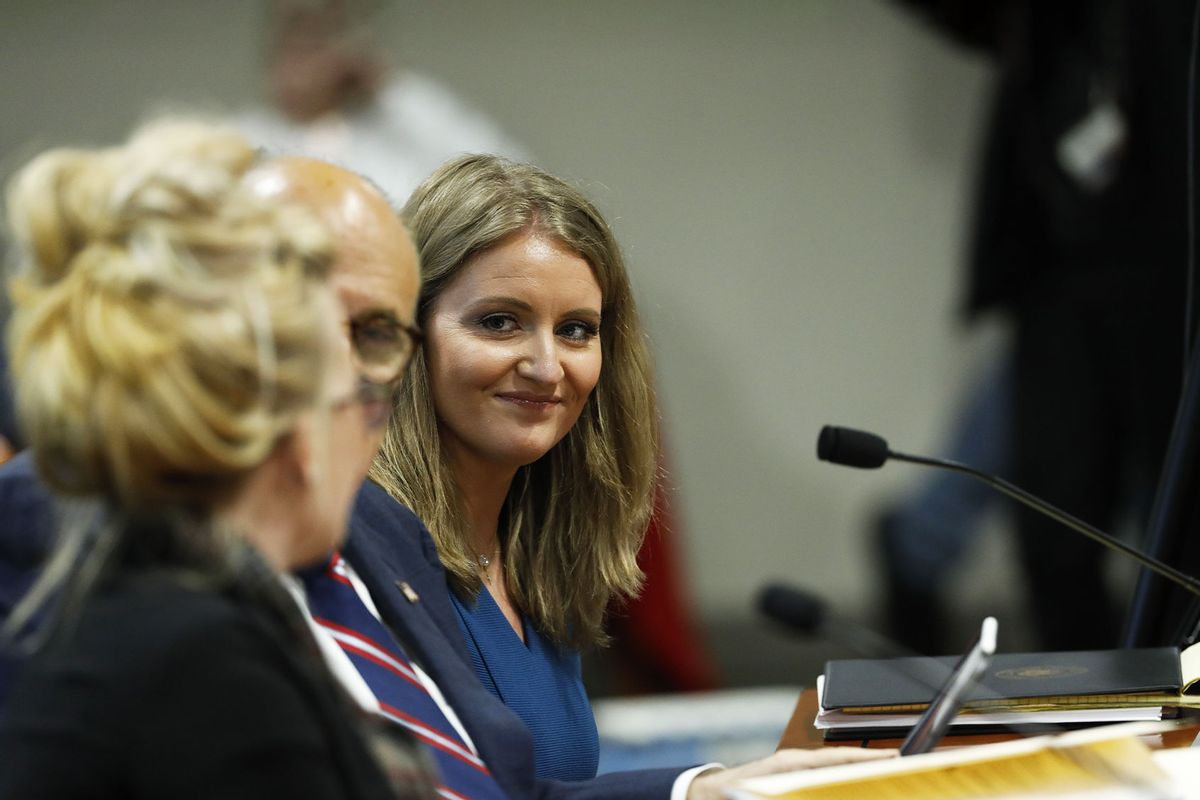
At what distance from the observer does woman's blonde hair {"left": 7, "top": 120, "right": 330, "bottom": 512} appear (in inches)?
39.6

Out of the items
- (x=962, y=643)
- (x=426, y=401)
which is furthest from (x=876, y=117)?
(x=426, y=401)

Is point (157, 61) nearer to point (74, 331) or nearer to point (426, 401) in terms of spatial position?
point (426, 401)

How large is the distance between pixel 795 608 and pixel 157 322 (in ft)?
3.71

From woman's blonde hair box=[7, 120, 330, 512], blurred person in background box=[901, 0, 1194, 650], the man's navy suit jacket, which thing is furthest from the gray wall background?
woman's blonde hair box=[7, 120, 330, 512]

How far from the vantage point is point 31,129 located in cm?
530

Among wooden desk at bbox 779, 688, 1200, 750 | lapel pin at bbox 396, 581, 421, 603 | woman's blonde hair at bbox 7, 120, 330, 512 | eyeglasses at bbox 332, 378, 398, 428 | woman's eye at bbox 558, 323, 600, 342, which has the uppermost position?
woman's blonde hair at bbox 7, 120, 330, 512

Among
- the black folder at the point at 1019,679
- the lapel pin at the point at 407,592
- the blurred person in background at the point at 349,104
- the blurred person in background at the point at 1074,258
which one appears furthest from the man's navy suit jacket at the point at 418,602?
the blurred person in background at the point at 349,104

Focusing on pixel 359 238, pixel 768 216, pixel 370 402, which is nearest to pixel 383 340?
pixel 359 238

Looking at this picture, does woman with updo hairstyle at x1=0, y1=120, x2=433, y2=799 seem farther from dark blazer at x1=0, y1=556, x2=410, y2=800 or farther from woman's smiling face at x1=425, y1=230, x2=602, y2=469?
woman's smiling face at x1=425, y1=230, x2=602, y2=469

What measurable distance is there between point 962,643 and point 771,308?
131cm

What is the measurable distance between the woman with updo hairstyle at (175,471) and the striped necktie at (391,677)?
33 centimetres

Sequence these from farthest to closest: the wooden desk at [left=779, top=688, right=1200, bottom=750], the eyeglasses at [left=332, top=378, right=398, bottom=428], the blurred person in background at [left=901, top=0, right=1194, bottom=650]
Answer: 1. the blurred person in background at [left=901, top=0, right=1194, bottom=650]
2. the wooden desk at [left=779, top=688, right=1200, bottom=750]
3. the eyeglasses at [left=332, top=378, right=398, bottom=428]

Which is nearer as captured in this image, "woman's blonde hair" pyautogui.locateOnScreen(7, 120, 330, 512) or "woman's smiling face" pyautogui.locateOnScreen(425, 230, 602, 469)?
"woman's blonde hair" pyautogui.locateOnScreen(7, 120, 330, 512)

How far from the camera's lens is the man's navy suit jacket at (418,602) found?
132 cm
